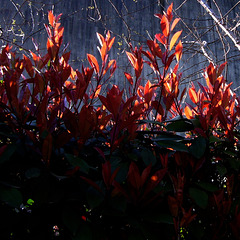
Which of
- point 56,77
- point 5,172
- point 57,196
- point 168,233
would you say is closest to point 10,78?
point 56,77

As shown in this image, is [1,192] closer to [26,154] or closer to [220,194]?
[26,154]

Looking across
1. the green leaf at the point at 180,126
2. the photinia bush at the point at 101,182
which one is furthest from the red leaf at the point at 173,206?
the green leaf at the point at 180,126

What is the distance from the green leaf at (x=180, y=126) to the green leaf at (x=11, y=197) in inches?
18.8

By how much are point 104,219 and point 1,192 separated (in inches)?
10.2

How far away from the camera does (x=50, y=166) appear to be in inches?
27.7

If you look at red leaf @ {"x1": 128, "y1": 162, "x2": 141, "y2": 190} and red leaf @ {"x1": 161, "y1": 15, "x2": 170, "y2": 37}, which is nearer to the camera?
red leaf @ {"x1": 128, "y1": 162, "x2": 141, "y2": 190}

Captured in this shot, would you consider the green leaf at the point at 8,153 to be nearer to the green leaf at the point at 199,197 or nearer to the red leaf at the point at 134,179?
the red leaf at the point at 134,179

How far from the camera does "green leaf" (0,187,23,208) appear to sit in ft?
1.87

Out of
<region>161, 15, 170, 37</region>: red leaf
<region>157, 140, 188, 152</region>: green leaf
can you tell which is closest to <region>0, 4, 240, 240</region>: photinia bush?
<region>157, 140, 188, 152</region>: green leaf

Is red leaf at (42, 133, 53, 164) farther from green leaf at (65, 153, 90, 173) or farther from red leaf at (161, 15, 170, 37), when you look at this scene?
red leaf at (161, 15, 170, 37)

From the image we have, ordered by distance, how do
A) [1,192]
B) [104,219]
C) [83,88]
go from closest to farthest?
[1,192] → [104,219] → [83,88]

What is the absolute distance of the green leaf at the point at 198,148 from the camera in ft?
2.41

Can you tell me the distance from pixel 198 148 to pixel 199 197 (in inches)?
5.3

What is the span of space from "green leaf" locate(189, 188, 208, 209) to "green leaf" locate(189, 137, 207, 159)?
0.30 feet
